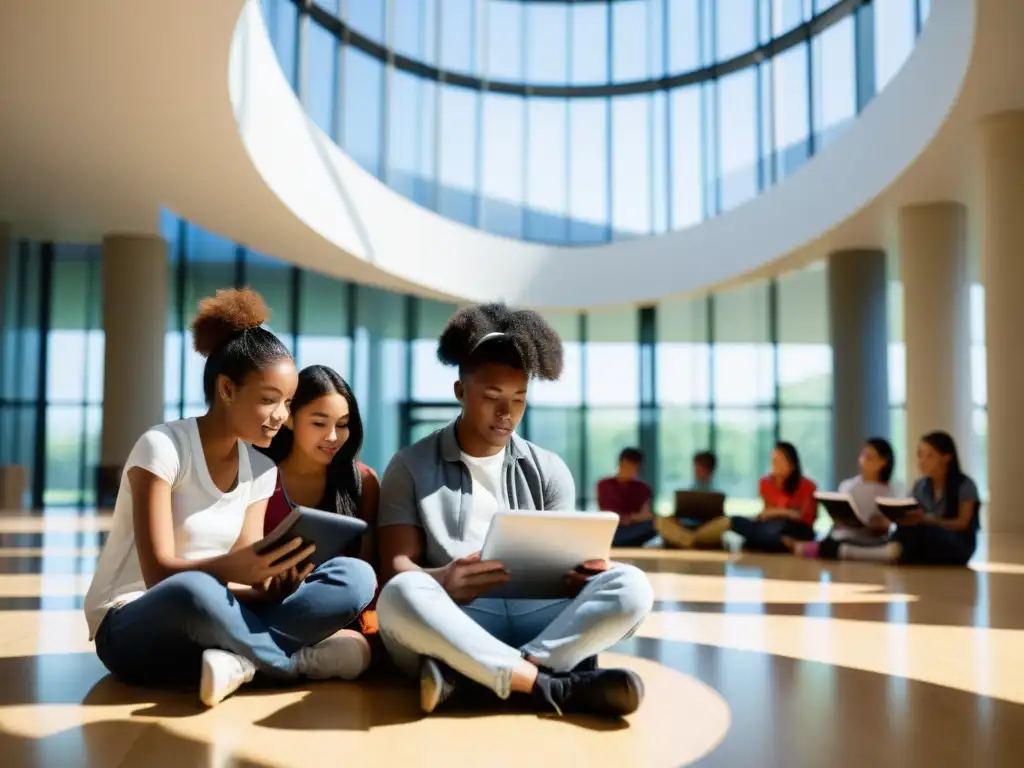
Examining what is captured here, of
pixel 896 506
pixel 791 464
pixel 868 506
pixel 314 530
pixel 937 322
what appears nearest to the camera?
pixel 314 530

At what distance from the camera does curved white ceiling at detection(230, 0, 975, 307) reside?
10.8 m

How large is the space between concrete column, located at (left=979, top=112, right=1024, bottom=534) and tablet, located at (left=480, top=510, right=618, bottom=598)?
8.97 meters

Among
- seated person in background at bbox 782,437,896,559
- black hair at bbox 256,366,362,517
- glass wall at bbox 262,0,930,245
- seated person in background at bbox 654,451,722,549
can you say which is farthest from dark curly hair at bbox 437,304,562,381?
glass wall at bbox 262,0,930,245

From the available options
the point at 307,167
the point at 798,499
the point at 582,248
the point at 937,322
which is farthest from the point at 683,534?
the point at 582,248

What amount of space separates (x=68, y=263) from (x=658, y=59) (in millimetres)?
11971

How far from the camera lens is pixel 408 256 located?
16.9 meters

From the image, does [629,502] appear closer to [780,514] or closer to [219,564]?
[780,514]

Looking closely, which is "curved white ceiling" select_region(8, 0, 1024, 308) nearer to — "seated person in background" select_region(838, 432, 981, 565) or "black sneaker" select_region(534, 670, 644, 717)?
"seated person in background" select_region(838, 432, 981, 565)

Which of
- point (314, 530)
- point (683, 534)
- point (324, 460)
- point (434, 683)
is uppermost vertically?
point (324, 460)

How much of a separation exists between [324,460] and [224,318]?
658 millimetres

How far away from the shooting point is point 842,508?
8.64 metres

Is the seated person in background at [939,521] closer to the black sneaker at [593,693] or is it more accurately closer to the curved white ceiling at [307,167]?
the curved white ceiling at [307,167]

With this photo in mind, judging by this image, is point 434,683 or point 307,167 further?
point 307,167

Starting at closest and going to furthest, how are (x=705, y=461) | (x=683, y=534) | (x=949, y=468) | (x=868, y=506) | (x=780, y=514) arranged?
(x=949, y=468) → (x=868, y=506) → (x=780, y=514) → (x=683, y=534) → (x=705, y=461)
